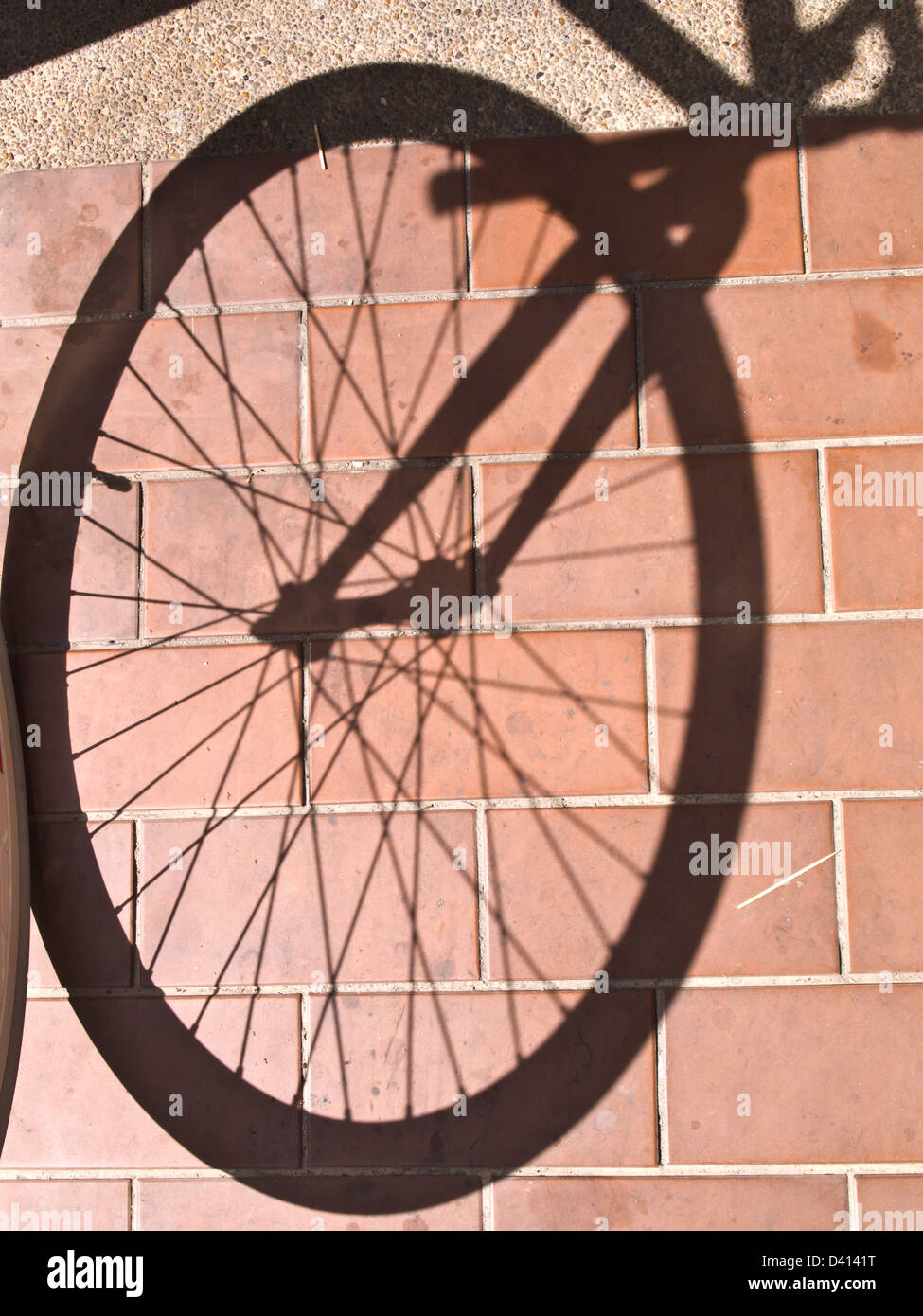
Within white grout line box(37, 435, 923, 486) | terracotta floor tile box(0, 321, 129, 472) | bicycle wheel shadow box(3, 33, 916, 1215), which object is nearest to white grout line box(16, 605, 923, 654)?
bicycle wheel shadow box(3, 33, 916, 1215)

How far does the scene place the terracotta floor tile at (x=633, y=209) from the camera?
7.73 feet

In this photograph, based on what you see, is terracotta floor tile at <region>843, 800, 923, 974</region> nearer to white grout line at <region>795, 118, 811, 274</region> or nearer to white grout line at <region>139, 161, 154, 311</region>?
white grout line at <region>795, 118, 811, 274</region>

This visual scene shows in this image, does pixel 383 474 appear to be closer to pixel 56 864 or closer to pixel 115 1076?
pixel 56 864

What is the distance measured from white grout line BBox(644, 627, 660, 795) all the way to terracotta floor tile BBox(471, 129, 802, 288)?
3.69 feet

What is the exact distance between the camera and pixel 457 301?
2379 mm

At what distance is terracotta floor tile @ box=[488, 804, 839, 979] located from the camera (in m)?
2.29

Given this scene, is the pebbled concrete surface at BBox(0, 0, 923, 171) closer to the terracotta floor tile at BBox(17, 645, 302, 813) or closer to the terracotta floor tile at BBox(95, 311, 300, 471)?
the terracotta floor tile at BBox(95, 311, 300, 471)

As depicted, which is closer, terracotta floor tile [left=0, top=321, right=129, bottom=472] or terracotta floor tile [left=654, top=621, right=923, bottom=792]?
terracotta floor tile [left=654, top=621, right=923, bottom=792]

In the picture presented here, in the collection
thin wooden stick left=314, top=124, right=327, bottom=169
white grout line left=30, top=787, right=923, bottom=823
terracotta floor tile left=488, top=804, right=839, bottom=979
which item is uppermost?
thin wooden stick left=314, top=124, right=327, bottom=169

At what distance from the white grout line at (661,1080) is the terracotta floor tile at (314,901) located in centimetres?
53

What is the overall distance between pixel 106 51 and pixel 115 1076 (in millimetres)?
3048

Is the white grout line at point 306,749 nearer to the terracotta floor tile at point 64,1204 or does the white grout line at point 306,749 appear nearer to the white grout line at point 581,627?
the white grout line at point 581,627

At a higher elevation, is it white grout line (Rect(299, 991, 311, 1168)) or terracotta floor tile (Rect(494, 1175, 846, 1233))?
white grout line (Rect(299, 991, 311, 1168))

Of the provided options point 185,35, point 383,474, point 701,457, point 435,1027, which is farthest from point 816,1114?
point 185,35
